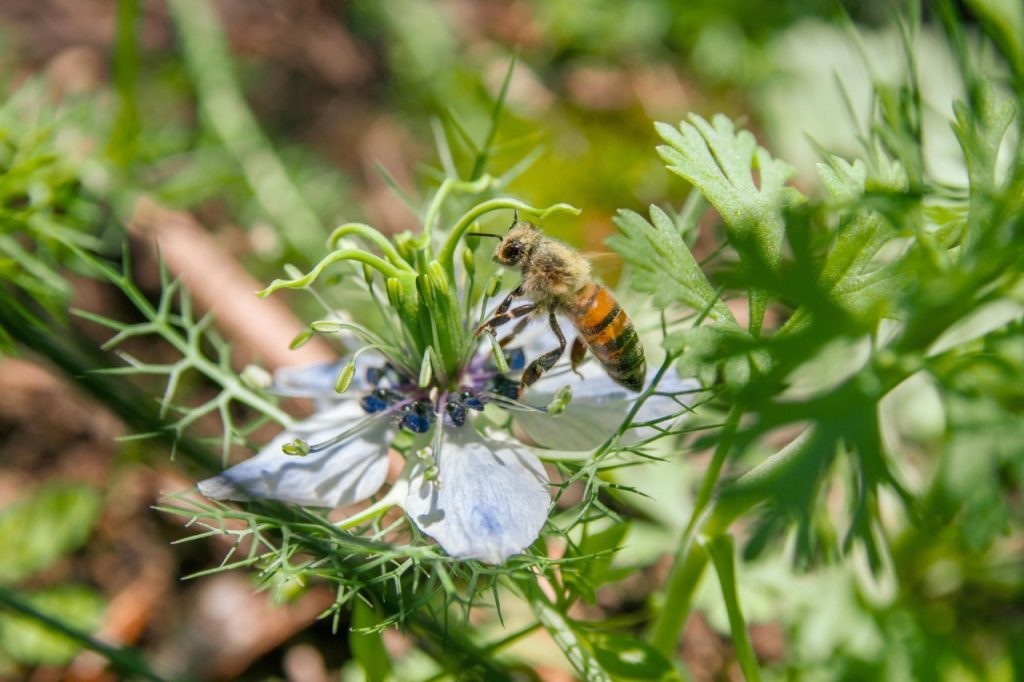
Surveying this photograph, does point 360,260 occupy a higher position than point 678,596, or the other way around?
point 360,260

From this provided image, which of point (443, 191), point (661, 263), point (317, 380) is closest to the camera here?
point (661, 263)

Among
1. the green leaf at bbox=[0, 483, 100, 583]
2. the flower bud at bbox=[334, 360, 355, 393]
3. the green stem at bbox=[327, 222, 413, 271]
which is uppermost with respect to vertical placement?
the green stem at bbox=[327, 222, 413, 271]

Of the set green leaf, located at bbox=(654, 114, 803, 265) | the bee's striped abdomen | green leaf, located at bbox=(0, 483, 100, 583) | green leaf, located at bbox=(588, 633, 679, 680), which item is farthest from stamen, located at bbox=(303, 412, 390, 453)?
green leaf, located at bbox=(0, 483, 100, 583)

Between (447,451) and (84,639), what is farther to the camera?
(84,639)

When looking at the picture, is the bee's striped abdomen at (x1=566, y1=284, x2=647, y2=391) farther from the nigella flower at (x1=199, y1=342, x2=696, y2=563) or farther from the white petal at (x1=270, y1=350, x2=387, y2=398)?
the white petal at (x1=270, y1=350, x2=387, y2=398)

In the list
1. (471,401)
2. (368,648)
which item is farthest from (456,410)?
(368,648)

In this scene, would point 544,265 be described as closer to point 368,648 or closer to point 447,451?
point 447,451

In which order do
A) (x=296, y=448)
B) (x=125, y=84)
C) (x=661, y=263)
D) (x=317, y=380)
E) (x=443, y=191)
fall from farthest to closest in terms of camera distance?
(x=125, y=84) → (x=317, y=380) → (x=443, y=191) → (x=296, y=448) → (x=661, y=263)
